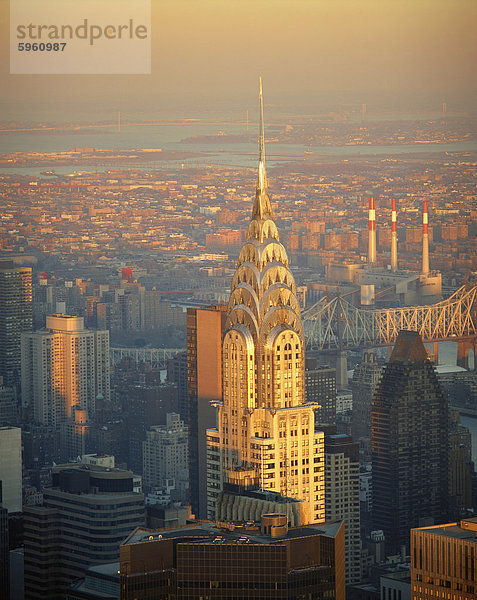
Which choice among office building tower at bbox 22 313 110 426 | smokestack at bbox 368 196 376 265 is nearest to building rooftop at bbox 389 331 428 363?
smokestack at bbox 368 196 376 265

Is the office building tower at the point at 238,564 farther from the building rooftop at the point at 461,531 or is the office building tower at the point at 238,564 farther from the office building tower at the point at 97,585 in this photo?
the office building tower at the point at 97,585

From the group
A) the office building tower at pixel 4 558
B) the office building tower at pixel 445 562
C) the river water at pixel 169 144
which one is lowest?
the office building tower at pixel 4 558

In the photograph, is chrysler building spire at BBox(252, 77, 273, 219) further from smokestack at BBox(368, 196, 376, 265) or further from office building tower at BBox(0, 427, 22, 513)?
Result: office building tower at BBox(0, 427, 22, 513)

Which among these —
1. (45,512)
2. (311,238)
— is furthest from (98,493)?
(311,238)

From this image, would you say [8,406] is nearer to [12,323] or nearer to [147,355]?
[12,323]

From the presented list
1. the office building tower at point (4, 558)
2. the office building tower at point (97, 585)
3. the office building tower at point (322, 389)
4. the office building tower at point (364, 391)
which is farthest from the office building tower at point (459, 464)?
the office building tower at point (97, 585)

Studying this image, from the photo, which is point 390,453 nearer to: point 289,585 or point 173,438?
point 173,438
